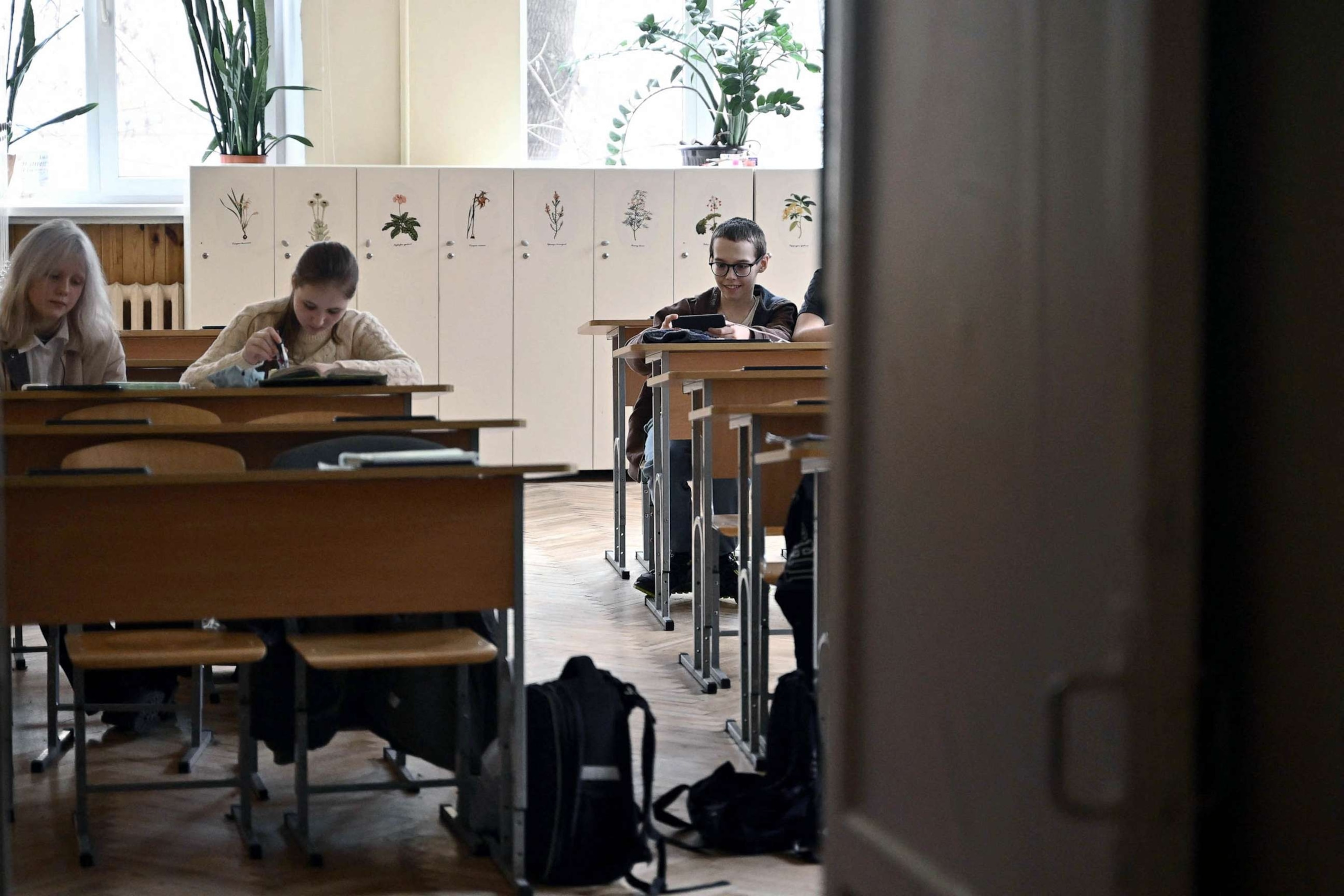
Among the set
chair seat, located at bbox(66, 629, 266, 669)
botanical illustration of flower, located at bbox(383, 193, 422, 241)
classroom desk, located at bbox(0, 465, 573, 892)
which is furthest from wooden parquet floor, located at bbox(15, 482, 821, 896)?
botanical illustration of flower, located at bbox(383, 193, 422, 241)

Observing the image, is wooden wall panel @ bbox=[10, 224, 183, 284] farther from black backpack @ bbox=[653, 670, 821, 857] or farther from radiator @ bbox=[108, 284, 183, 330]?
black backpack @ bbox=[653, 670, 821, 857]

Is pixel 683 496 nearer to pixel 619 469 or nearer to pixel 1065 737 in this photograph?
pixel 619 469

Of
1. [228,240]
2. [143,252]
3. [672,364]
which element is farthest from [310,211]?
[672,364]

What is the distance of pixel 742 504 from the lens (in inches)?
Answer: 133

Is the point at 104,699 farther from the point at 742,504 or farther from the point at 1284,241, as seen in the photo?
the point at 1284,241

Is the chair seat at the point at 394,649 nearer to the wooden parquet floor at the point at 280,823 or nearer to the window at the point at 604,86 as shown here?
the wooden parquet floor at the point at 280,823

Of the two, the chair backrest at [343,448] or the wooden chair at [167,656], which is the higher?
the chair backrest at [343,448]

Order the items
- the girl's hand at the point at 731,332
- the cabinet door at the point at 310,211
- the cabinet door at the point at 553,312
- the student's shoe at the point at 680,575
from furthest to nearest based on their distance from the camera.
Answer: the cabinet door at the point at 553,312, the cabinet door at the point at 310,211, the girl's hand at the point at 731,332, the student's shoe at the point at 680,575

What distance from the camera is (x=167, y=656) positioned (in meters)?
2.46

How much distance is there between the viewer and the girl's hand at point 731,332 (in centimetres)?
500

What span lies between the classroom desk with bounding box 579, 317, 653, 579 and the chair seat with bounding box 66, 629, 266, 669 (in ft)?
9.64

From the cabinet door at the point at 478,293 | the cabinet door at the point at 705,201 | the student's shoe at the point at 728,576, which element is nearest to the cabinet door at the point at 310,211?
the cabinet door at the point at 478,293

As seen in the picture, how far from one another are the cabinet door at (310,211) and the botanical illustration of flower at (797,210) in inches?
102

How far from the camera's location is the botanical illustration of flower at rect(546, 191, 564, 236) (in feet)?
27.0
